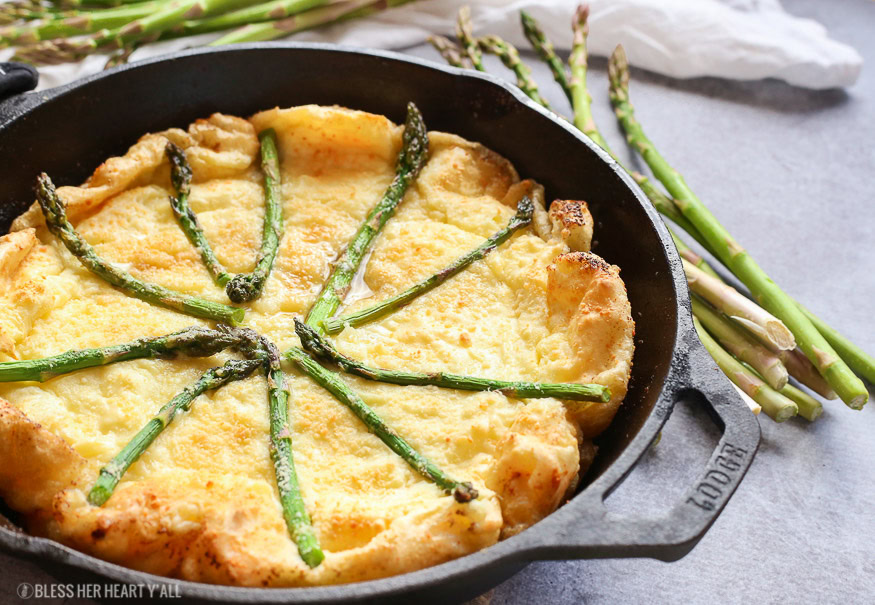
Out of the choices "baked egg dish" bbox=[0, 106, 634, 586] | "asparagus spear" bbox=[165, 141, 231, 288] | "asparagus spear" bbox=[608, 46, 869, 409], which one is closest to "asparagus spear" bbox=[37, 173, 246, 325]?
"baked egg dish" bbox=[0, 106, 634, 586]

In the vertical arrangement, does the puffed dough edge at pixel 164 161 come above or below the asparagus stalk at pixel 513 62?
below

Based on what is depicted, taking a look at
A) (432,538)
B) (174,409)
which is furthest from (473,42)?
(432,538)

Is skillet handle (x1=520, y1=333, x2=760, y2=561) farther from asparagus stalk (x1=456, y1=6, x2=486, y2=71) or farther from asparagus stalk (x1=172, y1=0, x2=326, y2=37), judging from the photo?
asparagus stalk (x1=172, y1=0, x2=326, y2=37)

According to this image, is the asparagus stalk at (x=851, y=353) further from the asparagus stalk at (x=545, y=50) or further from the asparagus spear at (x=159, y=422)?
the asparagus spear at (x=159, y=422)

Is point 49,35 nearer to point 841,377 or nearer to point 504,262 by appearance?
point 504,262

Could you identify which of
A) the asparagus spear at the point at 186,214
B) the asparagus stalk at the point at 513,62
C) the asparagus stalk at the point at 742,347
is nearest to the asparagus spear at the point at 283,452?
the asparagus spear at the point at 186,214
